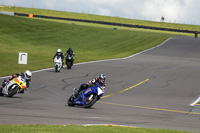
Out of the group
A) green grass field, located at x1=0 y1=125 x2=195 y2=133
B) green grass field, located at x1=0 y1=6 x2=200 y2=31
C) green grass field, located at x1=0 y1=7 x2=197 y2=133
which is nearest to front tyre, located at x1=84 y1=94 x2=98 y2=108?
green grass field, located at x1=0 y1=125 x2=195 y2=133

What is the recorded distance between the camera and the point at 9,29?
63.2m

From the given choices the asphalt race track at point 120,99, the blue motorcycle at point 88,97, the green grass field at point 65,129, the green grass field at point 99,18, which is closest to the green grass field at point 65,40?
the asphalt race track at point 120,99

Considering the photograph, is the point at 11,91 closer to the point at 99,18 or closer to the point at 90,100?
the point at 90,100

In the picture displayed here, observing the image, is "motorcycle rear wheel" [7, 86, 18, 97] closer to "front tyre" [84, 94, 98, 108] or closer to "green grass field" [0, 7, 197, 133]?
"front tyre" [84, 94, 98, 108]

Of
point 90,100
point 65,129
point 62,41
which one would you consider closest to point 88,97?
point 90,100

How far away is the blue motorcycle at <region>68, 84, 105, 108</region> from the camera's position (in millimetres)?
15906

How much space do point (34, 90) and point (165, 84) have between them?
959cm

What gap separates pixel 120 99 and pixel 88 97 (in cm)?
432

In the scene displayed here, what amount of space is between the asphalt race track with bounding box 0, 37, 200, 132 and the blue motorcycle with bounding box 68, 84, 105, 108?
13.6 inches

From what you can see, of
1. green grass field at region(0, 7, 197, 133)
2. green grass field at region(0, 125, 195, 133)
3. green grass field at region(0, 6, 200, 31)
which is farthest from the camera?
green grass field at region(0, 6, 200, 31)

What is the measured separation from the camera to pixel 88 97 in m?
16.2

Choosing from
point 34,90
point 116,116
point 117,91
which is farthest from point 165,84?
point 116,116

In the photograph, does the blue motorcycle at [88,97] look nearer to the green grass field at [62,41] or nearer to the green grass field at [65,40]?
the green grass field at [62,41]

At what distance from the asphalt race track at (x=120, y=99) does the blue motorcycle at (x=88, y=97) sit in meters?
0.35
